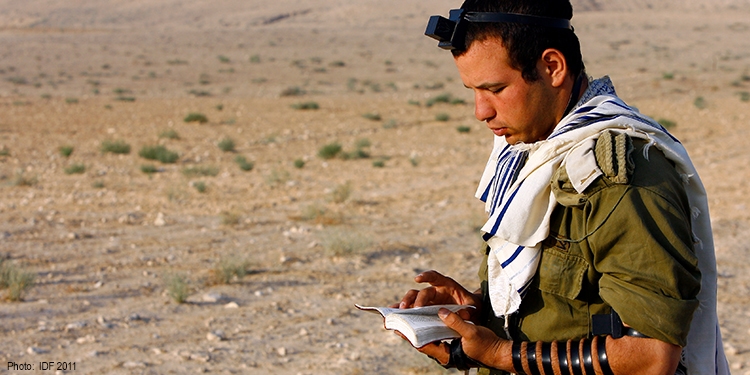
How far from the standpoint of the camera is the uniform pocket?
5.13 ft

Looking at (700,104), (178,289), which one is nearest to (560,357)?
(178,289)

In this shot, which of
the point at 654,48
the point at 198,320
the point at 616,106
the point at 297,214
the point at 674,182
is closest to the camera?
the point at 674,182

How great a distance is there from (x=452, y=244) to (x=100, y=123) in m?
9.63

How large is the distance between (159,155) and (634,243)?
9773 millimetres

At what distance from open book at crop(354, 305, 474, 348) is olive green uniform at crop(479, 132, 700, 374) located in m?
0.31

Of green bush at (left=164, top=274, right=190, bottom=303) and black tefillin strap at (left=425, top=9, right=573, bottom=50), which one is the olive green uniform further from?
green bush at (left=164, top=274, right=190, bottom=303)

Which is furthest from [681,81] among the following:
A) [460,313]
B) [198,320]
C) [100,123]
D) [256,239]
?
[460,313]

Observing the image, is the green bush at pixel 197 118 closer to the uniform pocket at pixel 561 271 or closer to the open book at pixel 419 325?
the open book at pixel 419 325

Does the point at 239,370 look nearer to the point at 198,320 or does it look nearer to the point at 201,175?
the point at 198,320

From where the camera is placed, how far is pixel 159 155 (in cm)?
1048

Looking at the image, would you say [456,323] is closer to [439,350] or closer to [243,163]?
[439,350]

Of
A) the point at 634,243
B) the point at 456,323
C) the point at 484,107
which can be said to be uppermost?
the point at 484,107

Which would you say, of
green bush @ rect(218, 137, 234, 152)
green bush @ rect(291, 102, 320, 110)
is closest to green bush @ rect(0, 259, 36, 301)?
green bush @ rect(218, 137, 234, 152)

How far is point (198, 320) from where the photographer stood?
4812 mm
